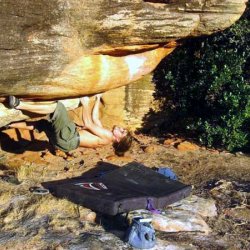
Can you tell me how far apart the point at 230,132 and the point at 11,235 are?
4.89m

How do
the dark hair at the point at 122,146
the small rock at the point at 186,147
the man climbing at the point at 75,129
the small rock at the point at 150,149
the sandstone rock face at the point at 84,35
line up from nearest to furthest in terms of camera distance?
the sandstone rock face at the point at 84,35 → the man climbing at the point at 75,129 → the dark hair at the point at 122,146 → the small rock at the point at 150,149 → the small rock at the point at 186,147

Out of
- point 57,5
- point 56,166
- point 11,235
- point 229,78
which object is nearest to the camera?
point 11,235

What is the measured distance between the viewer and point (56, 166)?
9547 mm

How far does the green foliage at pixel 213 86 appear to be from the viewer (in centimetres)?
1047

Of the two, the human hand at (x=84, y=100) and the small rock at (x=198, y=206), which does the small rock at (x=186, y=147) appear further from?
the small rock at (x=198, y=206)

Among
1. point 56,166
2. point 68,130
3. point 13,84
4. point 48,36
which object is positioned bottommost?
point 56,166

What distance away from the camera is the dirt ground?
7.13m

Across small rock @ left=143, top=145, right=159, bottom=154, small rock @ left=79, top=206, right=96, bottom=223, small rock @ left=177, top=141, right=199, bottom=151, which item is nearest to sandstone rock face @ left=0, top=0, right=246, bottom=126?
small rock @ left=143, top=145, right=159, bottom=154

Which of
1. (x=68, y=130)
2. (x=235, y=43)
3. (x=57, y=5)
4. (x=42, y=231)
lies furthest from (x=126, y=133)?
(x=42, y=231)

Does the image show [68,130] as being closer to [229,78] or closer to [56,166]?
[56,166]

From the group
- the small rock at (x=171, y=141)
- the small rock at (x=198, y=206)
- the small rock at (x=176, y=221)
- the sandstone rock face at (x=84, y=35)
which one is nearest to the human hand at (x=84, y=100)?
the sandstone rock face at (x=84, y=35)

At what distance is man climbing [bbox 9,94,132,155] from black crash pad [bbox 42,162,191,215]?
0.87m

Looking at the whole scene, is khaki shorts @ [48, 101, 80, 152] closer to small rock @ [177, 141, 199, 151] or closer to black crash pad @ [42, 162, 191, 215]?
black crash pad @ [42, 162, 191, 215]

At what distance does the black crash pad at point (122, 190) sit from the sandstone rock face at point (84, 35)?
1.46m
